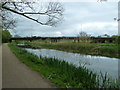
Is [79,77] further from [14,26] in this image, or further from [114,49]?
[114,49]

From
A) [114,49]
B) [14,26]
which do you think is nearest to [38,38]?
[114,49]

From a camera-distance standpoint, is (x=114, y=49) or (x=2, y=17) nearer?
(x=2, y=17)

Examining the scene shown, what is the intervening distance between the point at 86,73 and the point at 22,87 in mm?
2993

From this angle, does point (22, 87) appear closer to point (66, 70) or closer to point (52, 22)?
point (66, 70)

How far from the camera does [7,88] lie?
7.24 metres

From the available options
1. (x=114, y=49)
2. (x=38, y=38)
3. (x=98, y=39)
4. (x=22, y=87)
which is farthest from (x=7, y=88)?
(x=38, y=38)

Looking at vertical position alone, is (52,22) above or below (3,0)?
below

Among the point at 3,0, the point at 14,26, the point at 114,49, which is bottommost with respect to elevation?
the point at 114,49

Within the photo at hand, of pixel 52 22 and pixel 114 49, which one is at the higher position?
pixel 52 22

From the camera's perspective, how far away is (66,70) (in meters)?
10.4

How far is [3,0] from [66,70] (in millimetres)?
6987

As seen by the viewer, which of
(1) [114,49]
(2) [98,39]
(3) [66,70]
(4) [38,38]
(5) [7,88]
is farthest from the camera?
(4) [38,38]

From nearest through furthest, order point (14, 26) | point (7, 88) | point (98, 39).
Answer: point (7, 88)
point (14, 26)
point (98, 39)

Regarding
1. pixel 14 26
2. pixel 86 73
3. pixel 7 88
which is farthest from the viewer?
pixel 14 26
